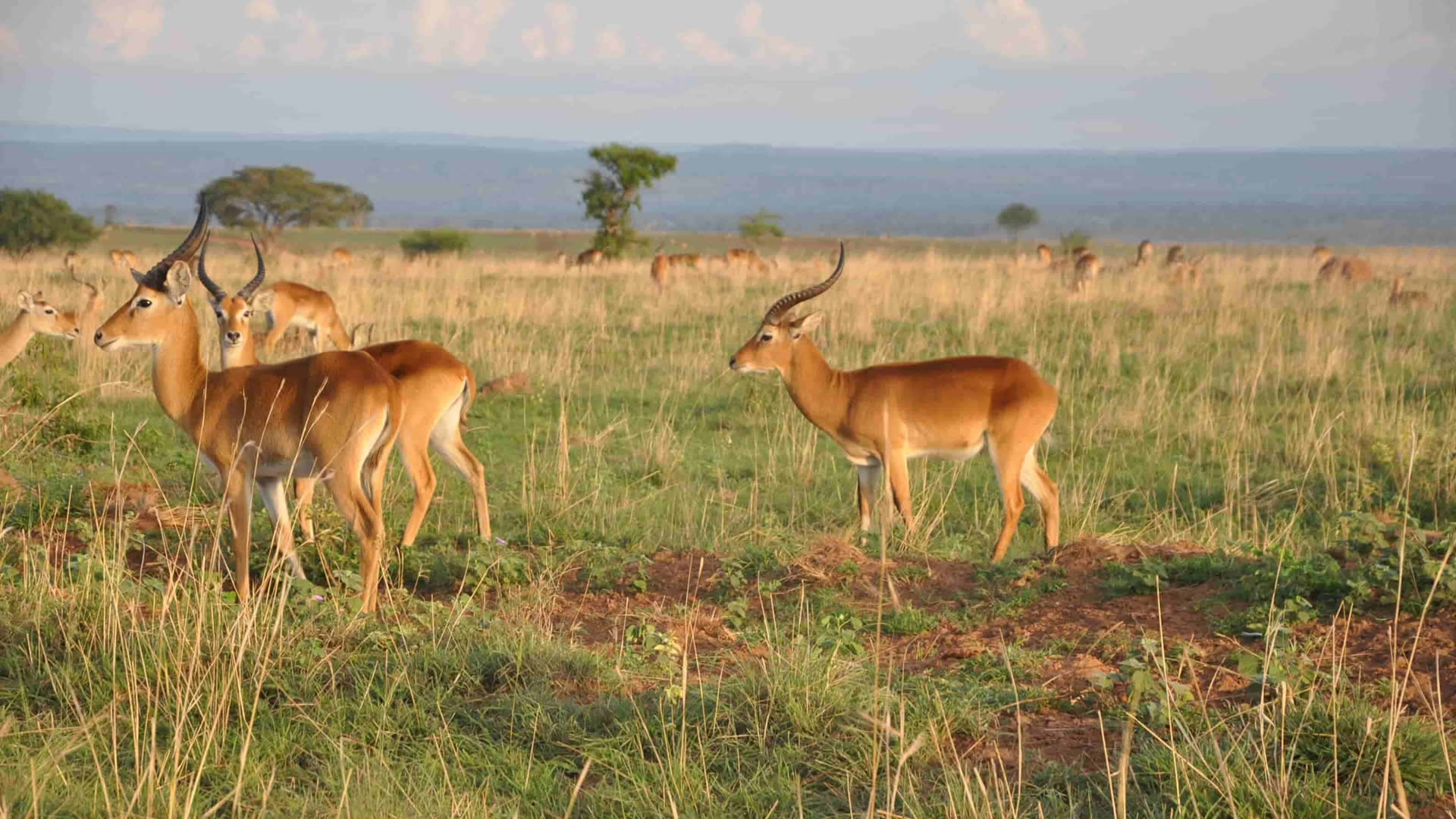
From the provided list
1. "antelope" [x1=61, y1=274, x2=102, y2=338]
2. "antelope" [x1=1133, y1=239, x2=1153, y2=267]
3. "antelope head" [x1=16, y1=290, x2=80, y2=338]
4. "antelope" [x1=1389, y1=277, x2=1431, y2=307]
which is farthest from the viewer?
"antelope" [x1=1133, y1=239, x2=1153, y2=267]

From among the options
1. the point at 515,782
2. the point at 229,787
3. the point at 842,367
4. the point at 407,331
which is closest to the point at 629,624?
the point at 515,782

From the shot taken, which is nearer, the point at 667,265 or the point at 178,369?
the point at 178,369

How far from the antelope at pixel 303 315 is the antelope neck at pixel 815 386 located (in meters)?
6.53

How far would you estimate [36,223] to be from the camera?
36594 millimetres

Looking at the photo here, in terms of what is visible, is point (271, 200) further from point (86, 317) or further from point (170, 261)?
point (170, 261)

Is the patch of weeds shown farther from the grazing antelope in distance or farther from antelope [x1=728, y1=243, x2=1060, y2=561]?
the grazing antelope in distance

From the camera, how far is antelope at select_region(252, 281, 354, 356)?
14016mm

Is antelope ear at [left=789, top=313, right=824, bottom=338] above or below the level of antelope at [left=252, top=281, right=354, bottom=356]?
above

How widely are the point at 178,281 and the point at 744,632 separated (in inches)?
140

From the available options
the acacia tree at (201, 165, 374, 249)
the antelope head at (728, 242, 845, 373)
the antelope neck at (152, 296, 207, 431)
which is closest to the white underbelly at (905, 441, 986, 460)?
the antelope head at (728, 242, 845, 373)

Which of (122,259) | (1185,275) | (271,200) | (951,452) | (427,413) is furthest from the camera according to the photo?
(271,200)

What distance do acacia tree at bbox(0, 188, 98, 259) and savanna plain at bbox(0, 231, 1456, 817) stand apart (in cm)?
2800

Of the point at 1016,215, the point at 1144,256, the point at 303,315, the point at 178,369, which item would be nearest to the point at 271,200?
the point at 1144,256

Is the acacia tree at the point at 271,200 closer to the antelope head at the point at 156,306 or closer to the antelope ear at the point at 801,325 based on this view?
the antelope ear at the point at 801,325
